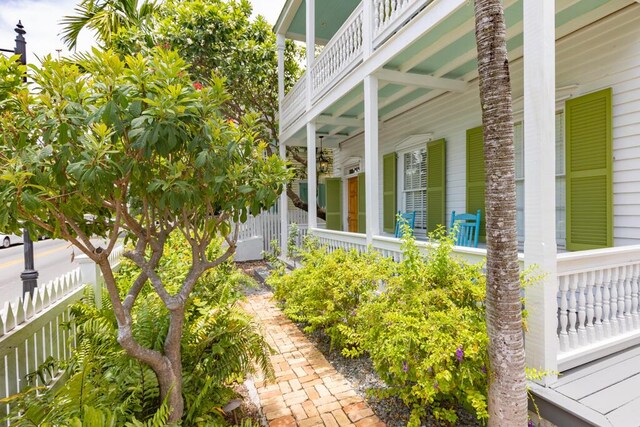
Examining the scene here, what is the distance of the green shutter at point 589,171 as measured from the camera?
3.60 metres

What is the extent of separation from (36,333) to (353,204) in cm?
840

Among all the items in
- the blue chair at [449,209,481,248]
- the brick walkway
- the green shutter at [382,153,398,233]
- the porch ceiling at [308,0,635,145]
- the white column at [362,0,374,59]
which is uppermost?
the white column at [362,0,374,59]

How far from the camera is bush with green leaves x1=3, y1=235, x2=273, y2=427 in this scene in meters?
1.84

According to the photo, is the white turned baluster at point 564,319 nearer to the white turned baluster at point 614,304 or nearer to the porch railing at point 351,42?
the white turned baluster at point 614,304

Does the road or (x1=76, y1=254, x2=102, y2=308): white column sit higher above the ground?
(x1=76, y1=254, x2=102, y2=308): white column

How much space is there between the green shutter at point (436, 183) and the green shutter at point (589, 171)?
83.6 inches

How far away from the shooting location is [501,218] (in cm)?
197

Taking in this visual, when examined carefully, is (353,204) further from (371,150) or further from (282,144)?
(371,150)

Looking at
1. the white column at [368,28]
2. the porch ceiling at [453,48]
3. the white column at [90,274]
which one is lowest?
the white column at [90,274]

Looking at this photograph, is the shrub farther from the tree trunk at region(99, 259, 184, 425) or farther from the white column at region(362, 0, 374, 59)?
the white column at region(362, 0, 374, 59)

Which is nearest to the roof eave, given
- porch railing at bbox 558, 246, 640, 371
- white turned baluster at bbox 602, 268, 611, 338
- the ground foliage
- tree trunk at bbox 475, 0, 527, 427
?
tree trunk at bbox 475, 0, 527, 427

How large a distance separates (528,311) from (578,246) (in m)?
2.19

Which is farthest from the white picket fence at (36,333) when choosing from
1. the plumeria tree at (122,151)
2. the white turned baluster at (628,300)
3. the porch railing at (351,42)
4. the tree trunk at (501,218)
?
the white turned baluster at (628,300)

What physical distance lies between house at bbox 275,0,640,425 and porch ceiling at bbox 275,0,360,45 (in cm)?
6
